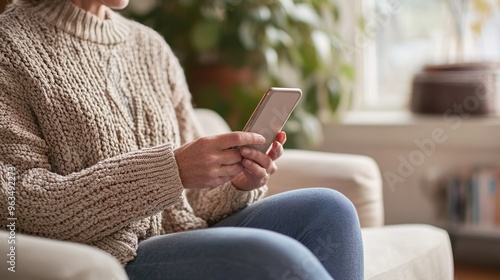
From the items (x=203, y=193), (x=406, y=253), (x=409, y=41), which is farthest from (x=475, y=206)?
(x=203, y=193)

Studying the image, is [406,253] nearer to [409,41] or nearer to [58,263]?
[58,263]

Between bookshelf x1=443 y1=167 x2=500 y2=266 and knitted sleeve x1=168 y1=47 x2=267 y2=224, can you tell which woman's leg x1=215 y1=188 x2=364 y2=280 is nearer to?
knitted sleeve x1=168 y1=47 x2=267 y2=224

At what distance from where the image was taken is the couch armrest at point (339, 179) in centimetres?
175

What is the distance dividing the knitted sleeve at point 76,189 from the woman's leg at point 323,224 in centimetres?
22

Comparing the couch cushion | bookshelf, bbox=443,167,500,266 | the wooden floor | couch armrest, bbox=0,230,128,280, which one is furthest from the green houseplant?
couch armrest, bbox=0,230,128,280

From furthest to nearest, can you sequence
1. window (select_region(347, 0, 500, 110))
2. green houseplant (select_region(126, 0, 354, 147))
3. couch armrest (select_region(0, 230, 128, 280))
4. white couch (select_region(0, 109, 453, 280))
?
window (select_region(347, 0, 500, 110)) < green houseplant (select_region(126, 0, 354, 147)) < white couch (select_region(0, 109, 453, 280)) < couch armrest (select_region(0, 230, 128, 280))

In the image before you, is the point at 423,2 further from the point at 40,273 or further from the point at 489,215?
the point at 40,273

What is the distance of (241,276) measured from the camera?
1.00 metres

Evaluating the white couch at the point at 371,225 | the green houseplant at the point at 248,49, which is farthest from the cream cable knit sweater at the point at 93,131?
the green houseplant at the point at 248,49

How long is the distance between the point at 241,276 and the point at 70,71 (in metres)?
0.51

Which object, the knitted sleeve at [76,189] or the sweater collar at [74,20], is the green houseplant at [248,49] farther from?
the knitted sleeve at [76,189]

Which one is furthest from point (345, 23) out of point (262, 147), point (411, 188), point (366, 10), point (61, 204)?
point (61, 204)

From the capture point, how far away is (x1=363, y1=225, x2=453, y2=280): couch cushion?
1.47 metres

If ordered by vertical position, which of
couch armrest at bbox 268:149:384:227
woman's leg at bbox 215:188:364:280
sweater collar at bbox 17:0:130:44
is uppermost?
sweater collar at bbox 17:0:130:44
